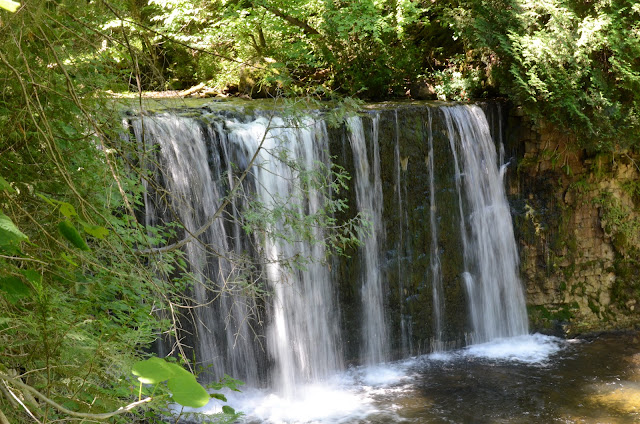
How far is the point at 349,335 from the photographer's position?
333 inches

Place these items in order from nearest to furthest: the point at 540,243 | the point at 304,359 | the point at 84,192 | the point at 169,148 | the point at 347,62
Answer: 1. the point at 84,192
2. the point at 169,148
3. the point at 304,359
4. the point at 540,243
5. the point at 347,62

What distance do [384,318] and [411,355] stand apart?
63 cm

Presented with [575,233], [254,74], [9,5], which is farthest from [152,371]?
[575,233]

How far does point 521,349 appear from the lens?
29.1 ft

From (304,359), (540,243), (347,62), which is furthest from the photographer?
(347,62)

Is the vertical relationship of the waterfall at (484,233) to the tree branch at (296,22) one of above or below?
below

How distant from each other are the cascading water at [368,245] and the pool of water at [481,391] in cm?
25

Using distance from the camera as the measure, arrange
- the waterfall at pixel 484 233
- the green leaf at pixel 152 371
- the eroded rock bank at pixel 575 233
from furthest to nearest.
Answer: the eroded rock bank at pixel 575 233 → the waterfall at pixel 484 233 → the green leaf at pixel 152 371

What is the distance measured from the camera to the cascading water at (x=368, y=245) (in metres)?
7.38

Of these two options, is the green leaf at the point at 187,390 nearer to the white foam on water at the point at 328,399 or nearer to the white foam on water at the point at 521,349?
the white foam on water at the point at 328,399

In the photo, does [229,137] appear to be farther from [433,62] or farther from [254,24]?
[433,62]

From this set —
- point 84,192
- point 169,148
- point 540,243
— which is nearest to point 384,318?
point 540,243

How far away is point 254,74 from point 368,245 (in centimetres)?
323

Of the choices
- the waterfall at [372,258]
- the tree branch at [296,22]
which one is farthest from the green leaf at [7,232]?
the tree branch at [296,22]
